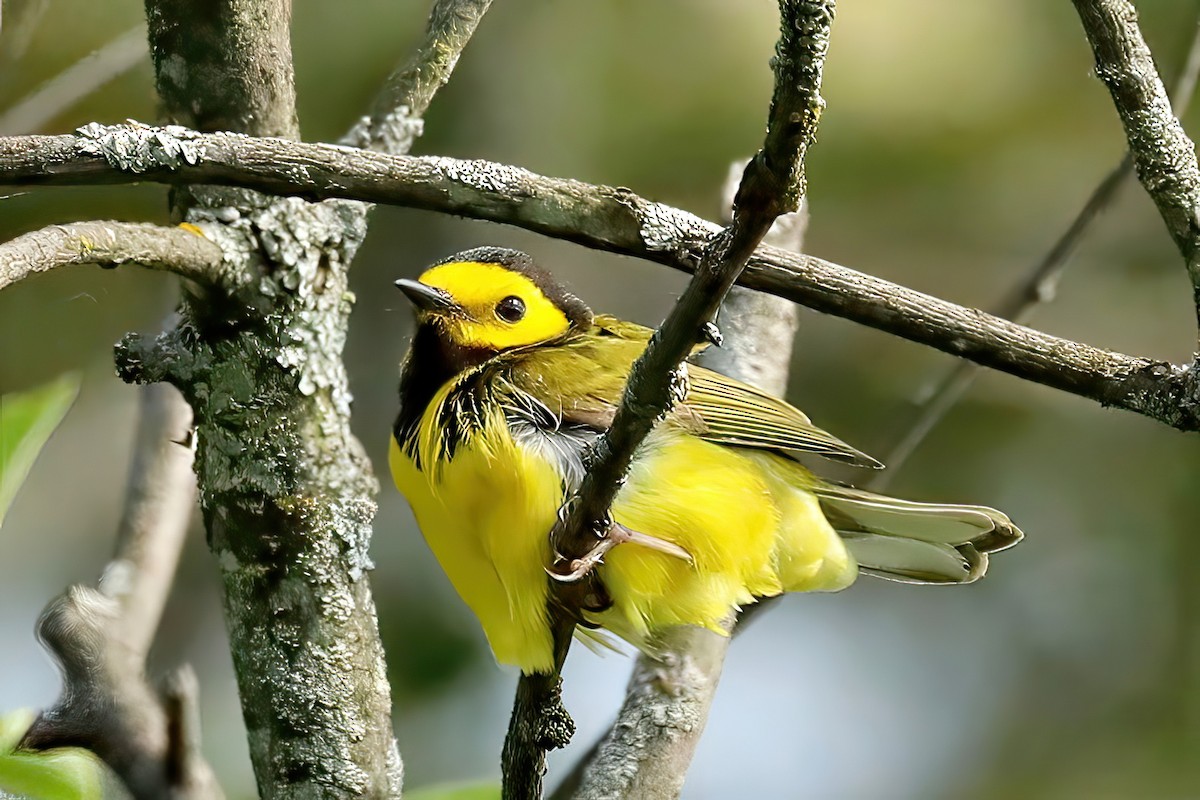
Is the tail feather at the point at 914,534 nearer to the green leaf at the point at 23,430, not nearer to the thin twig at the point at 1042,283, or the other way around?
the thin twig at the point at 1042,283

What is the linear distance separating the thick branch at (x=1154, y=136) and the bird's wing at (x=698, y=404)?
39.9 inches

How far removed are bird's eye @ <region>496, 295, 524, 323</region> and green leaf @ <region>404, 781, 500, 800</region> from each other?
1098 mm

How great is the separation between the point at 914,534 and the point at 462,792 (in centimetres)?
133

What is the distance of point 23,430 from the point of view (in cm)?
186

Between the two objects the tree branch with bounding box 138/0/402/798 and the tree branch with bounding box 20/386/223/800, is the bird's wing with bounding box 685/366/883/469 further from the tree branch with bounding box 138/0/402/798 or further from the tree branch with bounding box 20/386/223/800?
the tree branch with bounding box 20/386/223/800

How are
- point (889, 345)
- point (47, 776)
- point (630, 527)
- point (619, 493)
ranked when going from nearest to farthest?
1. point (47, 776)
2. point (619, 493)
3. point (630, 527)
4. point (889, 345)

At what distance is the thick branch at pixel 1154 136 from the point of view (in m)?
1.80

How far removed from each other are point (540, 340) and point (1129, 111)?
1.52 meters

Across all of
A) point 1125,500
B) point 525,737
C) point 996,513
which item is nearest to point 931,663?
point 1125,500

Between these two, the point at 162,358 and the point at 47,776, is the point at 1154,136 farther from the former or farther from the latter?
the point at 47,776

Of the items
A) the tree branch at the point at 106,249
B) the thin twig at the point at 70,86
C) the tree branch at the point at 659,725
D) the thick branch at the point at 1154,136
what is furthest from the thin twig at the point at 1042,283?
the thin twig at the point at 70,86

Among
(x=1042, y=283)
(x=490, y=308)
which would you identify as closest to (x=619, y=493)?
(x=490, y=308)

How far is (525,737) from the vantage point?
2.06 metres

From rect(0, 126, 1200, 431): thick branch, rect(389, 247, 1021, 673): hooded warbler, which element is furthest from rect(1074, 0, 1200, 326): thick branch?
rect(389, 247, 1021, 673): hooded warbler
